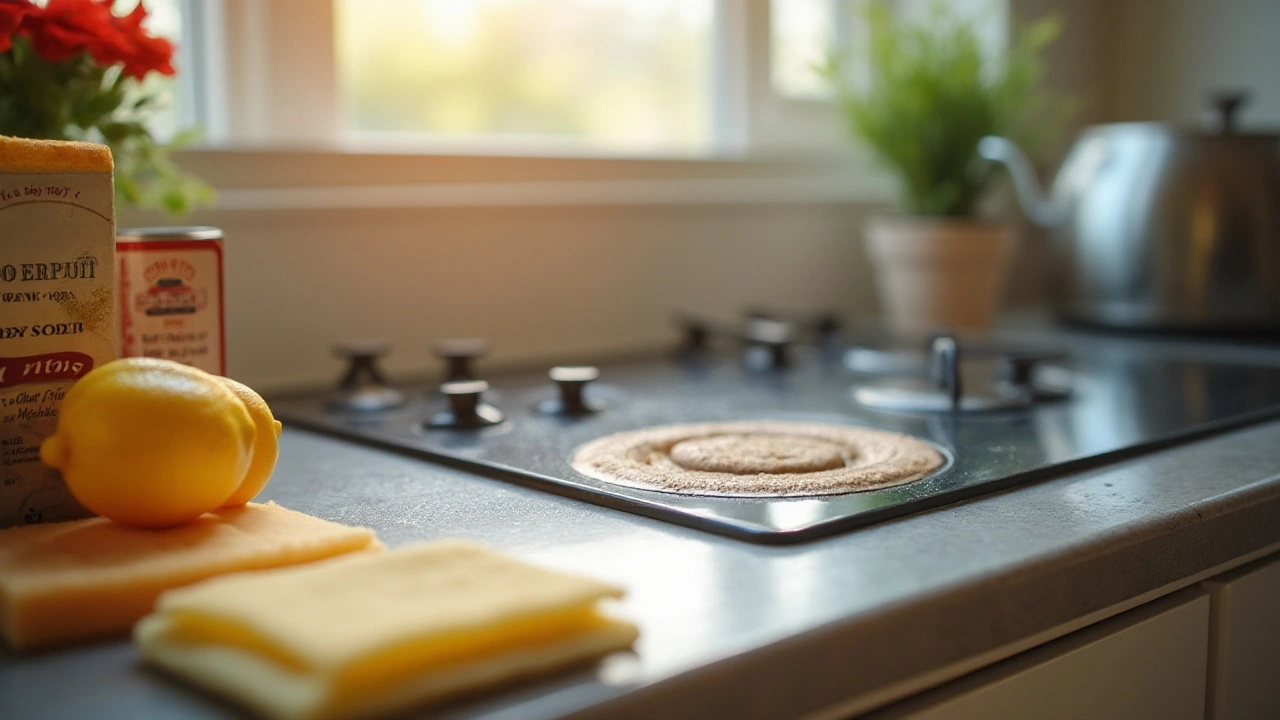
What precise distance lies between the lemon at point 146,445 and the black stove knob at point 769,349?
0.80 metres

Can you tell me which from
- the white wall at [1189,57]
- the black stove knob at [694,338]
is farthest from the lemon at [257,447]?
the white wall at [1189,57]

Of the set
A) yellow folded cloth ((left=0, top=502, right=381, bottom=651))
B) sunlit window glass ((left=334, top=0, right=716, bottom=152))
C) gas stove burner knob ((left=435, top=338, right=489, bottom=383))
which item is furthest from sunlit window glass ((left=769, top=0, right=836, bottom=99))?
yellow folded cloth ((left=0, top=502, right=381, bottom=651))

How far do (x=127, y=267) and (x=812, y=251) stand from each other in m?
1.12

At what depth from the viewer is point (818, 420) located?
3.25 feet

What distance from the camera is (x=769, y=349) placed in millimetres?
1304

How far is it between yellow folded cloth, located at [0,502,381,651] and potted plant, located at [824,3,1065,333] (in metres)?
1.10

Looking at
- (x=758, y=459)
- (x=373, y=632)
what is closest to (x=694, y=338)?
(x=758, y=459)

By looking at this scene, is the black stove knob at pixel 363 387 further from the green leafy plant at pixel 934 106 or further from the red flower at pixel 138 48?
the green leafy plant at pixel 934 106

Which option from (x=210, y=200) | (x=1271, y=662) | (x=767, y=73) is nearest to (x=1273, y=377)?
(x=1271, y=662)

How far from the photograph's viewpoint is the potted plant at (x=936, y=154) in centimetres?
157

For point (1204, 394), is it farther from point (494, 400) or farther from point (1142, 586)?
point (494, 400)

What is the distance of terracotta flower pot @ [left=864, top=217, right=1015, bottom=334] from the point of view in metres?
1.56

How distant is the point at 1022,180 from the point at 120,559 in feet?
4.23

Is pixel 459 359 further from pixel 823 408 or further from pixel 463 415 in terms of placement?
pixel 823 408
